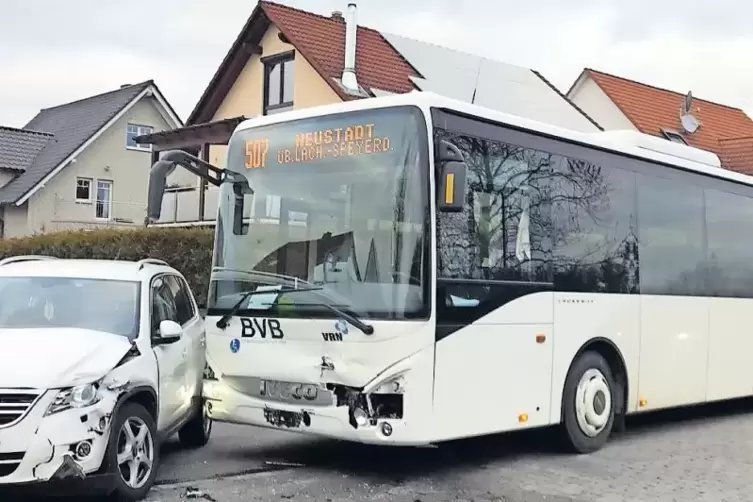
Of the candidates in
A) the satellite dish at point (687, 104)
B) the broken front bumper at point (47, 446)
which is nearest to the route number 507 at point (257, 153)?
the broken front bumper at point (47, 446)

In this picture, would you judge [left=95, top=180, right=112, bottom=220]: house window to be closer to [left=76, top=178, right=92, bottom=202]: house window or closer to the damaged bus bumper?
[left=76, top=178, right=92, bottom=202]: house window

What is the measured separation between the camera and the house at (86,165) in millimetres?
43344

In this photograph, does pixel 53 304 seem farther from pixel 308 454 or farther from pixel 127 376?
pixel 308 454

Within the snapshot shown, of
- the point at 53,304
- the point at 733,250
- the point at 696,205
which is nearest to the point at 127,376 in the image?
the point at 53,304

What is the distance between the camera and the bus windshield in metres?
8.00

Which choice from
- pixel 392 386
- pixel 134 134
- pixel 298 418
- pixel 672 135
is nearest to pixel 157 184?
pixel 298 418

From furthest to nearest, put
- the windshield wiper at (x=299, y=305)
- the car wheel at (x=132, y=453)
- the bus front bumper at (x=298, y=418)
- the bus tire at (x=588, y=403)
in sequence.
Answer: the bus tire at (x=588, y=403), the windshield wiper at (x=299, y=305), the bus front bumper at (x=298, y=418), the car wheel at (x=132, y=453)

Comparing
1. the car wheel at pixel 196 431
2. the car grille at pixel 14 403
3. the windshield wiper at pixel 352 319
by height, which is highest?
the windshield wiper at pixel 352 319

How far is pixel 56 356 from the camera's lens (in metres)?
6.89

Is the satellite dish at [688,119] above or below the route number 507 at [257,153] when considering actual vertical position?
above

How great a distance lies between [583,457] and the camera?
9.69m

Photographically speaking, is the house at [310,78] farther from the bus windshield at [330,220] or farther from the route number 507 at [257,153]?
the bus windshield at [330,220]

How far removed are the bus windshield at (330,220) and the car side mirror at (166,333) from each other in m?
0.74

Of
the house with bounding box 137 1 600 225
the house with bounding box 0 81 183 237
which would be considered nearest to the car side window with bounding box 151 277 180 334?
the house with bounding box 137 1 600 225
